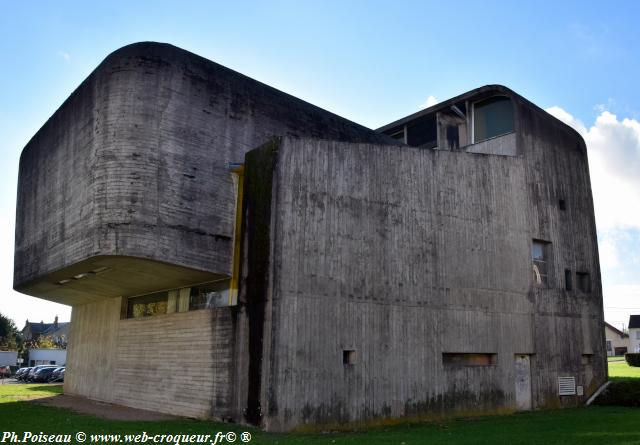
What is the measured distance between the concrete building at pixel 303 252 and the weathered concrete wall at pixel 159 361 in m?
0.09

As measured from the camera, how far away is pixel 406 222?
1831 cm

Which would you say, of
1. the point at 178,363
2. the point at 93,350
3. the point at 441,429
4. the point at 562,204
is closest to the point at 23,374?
the point at 93,350

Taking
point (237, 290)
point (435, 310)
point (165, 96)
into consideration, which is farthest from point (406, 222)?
point (165, 96)

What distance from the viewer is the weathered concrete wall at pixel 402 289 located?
1566 cm

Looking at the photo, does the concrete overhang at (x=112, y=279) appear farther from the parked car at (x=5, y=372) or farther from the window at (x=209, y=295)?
the parked car at (x=5, y=372)

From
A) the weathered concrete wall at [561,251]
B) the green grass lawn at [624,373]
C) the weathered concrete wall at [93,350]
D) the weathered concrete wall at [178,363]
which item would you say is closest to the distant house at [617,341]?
the green grass lawn at [624,373]

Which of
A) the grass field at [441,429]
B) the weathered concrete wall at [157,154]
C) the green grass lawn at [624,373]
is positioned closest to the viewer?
the grass field at [441,429]

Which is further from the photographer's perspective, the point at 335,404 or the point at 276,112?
the point at 276,112

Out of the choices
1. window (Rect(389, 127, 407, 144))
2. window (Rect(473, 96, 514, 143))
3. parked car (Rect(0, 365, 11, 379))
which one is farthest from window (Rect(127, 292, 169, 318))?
parked car (Rect(0, 365, 11, 379))

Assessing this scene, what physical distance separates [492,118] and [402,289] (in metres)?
9.55

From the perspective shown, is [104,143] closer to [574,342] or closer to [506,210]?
[506,210]

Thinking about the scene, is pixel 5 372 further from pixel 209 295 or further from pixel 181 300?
pixel 209 295

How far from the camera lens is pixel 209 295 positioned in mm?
19578

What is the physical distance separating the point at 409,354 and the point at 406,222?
394 centimetres
